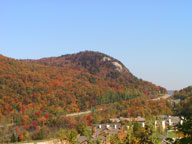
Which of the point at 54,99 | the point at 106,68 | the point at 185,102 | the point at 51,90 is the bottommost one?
the point at 185,102

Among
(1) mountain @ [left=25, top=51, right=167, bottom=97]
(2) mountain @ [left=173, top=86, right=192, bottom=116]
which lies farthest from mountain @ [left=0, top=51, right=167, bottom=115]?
(2) mountain @ [left=173, top=86, right=192, bottom=116]

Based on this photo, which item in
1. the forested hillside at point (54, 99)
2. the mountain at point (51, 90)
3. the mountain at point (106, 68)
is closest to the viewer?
the forested hillside at point (54, 99)

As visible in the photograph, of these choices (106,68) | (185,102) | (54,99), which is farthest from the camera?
(106,68)

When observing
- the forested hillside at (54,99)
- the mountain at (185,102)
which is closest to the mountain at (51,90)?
the forested hillside at (54,99)

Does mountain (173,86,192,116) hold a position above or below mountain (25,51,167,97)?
below

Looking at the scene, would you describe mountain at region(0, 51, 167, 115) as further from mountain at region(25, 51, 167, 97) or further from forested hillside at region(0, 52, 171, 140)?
mountain at region(25, 51, 167, 97)

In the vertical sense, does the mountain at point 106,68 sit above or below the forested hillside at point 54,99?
above

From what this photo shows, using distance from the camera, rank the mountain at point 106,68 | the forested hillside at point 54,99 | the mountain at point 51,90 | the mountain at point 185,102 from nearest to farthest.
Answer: the mountain at point 185,102 < the forested hillside at point 54,99 < the mountain at point 51,90 < the mountain at point 106,68

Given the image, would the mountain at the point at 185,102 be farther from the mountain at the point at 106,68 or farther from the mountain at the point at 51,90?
the mountain at the point at 106,68

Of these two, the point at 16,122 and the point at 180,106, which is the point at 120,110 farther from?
the point at 16,122

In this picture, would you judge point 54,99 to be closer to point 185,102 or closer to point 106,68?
point 185,102

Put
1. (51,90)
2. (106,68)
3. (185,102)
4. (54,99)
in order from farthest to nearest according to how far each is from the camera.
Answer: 1. (106,68)
2. (51,90)
3. (54,99)
4. (185,102)

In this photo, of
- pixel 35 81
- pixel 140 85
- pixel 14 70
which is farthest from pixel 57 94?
pixel 140 85

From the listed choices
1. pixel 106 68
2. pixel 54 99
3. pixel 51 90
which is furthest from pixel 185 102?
pixel 106 68
